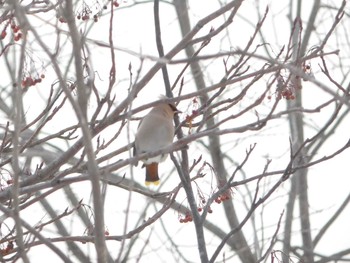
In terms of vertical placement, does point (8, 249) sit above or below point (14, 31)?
below

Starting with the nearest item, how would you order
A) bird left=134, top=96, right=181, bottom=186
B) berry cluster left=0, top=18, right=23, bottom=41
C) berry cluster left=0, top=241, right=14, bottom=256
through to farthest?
berry cluster left=0, top=241, right=14, bottom=256, berry cluster left=0, top=18, right=23, bottom=41, bird left=134, top=96, right=181, bottom=186

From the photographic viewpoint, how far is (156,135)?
16.1ft

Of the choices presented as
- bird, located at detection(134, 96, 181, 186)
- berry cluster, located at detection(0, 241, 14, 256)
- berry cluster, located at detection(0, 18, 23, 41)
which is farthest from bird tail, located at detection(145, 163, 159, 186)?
berry cluster, located at detection(0, 241, 14, 256)

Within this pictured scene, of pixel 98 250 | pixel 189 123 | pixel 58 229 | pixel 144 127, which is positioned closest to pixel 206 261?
pixel 189 123

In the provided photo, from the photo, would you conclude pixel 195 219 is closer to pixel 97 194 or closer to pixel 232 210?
pixel 97 194

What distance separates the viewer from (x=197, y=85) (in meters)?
9.26

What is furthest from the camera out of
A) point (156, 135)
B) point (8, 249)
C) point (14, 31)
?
point (156, 135)

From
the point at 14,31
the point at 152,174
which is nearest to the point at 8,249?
the point at 14,31

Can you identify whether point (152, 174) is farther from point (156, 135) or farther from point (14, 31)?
point (14, 31)

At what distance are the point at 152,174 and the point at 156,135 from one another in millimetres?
224

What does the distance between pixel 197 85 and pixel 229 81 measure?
5800 mm

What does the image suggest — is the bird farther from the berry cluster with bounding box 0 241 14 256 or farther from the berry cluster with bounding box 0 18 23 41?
the berry cluster with bounding box 0 241 14 256

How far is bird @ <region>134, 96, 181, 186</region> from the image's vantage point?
4.88 m

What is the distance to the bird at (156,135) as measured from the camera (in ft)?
16.0
